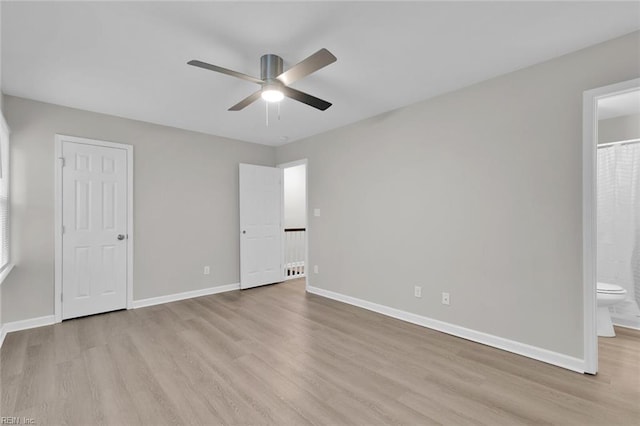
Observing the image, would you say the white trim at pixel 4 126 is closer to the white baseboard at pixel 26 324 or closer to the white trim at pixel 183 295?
the white baseboard at pixel 26 324

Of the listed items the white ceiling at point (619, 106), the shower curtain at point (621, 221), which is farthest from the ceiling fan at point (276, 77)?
the shower curtain at point (621, 221)

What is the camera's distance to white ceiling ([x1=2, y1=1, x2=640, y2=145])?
1.81 meters

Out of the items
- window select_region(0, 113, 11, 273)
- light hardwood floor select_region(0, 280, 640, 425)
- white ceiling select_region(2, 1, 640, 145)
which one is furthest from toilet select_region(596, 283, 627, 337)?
window select_region(0, 113, 11, 273)

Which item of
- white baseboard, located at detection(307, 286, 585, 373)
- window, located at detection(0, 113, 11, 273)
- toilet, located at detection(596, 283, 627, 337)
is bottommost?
white baseboard, located at detection(307, 286, 585, 373)

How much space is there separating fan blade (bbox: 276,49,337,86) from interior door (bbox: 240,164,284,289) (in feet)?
9.13

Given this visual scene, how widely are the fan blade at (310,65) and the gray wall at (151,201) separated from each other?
2.67m

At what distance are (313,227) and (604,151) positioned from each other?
3.85m

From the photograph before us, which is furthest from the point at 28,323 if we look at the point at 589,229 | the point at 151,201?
the point at 589,229

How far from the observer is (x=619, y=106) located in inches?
126

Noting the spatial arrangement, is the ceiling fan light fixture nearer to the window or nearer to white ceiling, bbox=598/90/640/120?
the window

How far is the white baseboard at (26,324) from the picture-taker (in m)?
2.94

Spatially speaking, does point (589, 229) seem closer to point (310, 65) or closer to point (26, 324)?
point (310, 65)

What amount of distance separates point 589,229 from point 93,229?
5040 mm

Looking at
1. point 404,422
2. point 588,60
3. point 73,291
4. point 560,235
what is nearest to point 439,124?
Result: point 588,60
